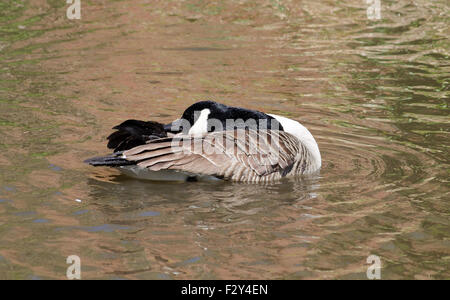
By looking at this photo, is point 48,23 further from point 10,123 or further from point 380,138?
point 380,138

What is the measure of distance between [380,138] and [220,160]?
9.15 feet

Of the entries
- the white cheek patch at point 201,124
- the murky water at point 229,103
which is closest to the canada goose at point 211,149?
the white cheek patch at point 201,124

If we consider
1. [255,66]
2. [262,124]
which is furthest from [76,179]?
[255,66]

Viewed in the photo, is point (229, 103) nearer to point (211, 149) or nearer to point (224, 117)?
point (224, 117)

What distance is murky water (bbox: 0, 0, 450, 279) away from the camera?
22.4 ft

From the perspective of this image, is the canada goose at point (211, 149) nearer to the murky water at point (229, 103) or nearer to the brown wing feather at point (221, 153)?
the brown wing feather at point (221, 153)

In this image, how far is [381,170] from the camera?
913 centimetres
